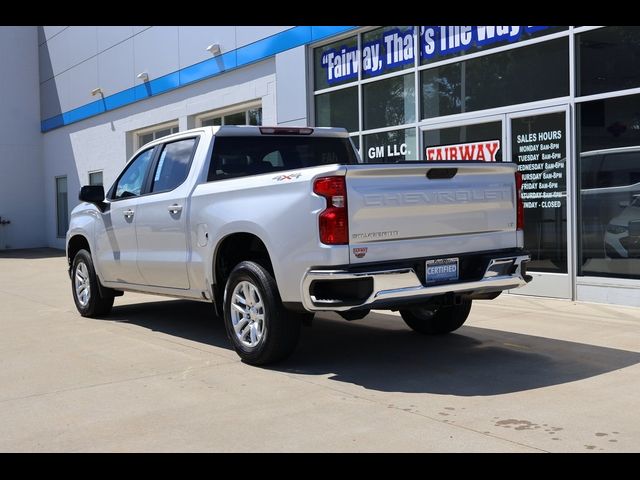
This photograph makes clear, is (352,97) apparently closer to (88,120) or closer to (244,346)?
(244,346)

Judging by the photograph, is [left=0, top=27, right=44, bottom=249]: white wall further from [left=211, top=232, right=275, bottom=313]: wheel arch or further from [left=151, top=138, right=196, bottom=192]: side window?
[left=211, top=232, right=275, bottom=313]: wheel arch

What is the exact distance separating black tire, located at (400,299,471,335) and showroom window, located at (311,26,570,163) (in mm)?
3913

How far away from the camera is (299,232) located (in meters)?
5.53

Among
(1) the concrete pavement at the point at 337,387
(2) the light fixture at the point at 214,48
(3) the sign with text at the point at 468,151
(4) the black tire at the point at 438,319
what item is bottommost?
(1) the concrete pavement at the point at 337,387

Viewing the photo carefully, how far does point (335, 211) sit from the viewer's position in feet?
17.5

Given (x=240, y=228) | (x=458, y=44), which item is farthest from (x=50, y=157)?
(x=240, y=228)

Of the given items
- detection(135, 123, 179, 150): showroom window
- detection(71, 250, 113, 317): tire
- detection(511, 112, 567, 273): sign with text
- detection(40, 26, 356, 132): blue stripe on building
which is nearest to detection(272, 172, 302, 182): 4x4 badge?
detection(71, 250, 113, 317): tire

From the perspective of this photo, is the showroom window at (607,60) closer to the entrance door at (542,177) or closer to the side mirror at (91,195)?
the entrance door at (542,177)

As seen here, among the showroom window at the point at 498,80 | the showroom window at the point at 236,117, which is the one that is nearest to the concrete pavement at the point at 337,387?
the showroom window at the point at 498,80

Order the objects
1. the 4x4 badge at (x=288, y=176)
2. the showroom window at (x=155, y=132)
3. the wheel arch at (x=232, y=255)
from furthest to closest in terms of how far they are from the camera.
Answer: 1. the showroom window at (x=155, y=132)
2. the wheel arch at (x=232, y=255)
3. the 4x4 badge at (x=288, y=176)

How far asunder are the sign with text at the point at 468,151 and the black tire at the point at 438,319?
354cm

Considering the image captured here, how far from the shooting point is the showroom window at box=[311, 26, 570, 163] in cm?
998

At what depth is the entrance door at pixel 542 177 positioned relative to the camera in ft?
31.6
